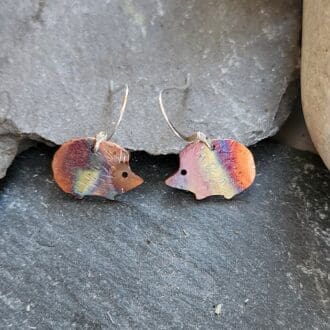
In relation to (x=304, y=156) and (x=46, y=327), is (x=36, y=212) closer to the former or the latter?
(x=46, y=327)

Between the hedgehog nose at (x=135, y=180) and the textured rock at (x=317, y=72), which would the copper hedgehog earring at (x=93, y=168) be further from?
the textured rock at (x=317, y=72)

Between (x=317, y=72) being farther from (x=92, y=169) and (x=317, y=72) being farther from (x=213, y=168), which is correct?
(x=92, y=169)

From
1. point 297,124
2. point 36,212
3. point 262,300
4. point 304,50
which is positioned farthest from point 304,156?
point 36,212

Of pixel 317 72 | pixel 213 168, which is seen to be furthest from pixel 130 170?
pixel 317 72

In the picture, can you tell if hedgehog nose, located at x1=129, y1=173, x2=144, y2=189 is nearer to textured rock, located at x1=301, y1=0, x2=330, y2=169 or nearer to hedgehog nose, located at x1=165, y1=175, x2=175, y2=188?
hedgehog nose, located at x1=165, y1=175, x2=175, y2=188

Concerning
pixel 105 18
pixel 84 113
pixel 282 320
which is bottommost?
pixel 282 320

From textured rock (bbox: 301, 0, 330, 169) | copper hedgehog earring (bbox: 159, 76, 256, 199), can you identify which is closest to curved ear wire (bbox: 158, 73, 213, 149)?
copper hedgehog earring (bbox: 159, 76, 256, 199)
